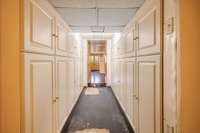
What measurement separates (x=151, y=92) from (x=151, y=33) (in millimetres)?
576

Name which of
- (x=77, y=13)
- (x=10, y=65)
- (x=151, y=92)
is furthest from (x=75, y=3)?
(x=151, y=92)

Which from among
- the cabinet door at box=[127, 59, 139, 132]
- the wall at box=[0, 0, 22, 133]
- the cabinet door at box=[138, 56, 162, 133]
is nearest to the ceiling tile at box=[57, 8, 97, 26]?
the cabinet door at box=[127, 59, 139, 132]

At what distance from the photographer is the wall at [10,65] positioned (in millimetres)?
1193

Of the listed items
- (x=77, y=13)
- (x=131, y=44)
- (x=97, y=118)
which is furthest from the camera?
(x=97, y=118)

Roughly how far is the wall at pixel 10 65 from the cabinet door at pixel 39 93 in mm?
99

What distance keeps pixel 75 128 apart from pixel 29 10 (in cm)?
240

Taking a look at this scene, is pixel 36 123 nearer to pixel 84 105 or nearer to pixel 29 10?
pixel 29 10

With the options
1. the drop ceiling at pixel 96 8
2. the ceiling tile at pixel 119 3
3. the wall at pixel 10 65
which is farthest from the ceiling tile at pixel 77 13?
the wall at pixel 10 65

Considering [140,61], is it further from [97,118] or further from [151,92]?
[97,118]

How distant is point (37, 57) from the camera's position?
1634 mm

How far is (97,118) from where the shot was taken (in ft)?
12.4

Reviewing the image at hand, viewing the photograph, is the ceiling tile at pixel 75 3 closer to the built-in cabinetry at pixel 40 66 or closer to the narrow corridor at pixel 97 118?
the built-in cabinetry at pixel 40 66

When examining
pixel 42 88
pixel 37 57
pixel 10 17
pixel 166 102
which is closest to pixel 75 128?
pixel 42 88

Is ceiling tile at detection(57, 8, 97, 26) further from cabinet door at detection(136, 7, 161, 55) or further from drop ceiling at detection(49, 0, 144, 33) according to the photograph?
cabinet door at detection(136, 7, 161, 55)
